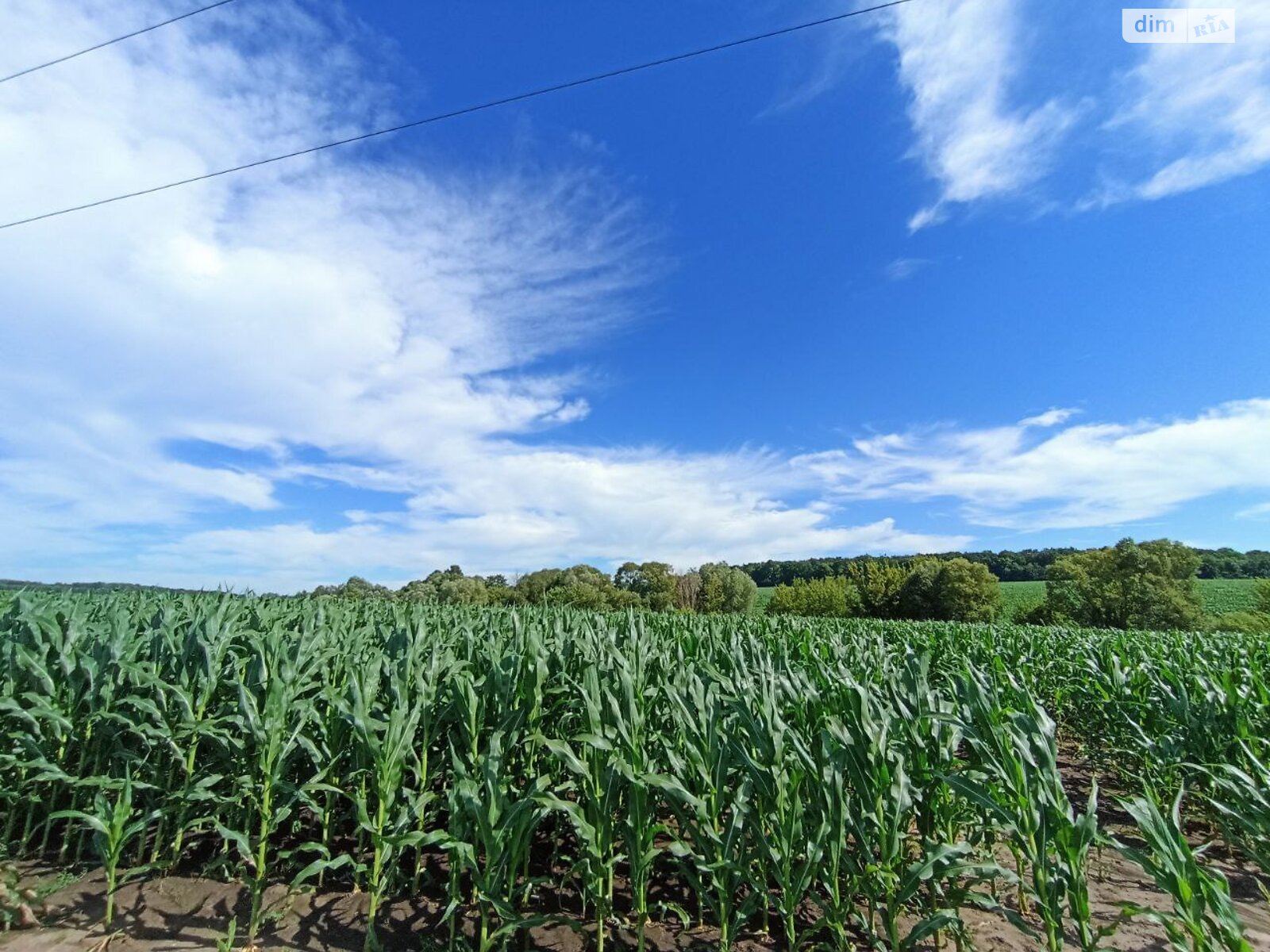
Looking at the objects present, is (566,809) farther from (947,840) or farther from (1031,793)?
(947,840)

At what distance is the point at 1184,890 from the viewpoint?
1.93 meters

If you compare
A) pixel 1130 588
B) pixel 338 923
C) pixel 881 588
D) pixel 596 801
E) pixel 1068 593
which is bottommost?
pixel 338 923

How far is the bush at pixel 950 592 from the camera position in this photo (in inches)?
1743

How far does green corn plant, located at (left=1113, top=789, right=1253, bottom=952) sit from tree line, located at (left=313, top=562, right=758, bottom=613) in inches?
1241

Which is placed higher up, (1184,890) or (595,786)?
(595,786)

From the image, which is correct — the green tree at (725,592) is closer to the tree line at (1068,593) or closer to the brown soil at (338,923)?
the tree line at (1068,593)

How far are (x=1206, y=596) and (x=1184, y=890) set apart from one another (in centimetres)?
8185

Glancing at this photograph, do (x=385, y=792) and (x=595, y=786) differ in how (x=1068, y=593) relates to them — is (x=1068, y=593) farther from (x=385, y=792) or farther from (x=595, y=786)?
(x=385, y=792)

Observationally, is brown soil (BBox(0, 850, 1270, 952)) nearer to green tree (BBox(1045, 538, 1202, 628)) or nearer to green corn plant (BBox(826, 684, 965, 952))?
green corn plant (BBox(826, 684, 965, 952))

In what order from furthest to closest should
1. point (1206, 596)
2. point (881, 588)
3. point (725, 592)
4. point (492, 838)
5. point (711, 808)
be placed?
1. point (1206, 596)
2. point (881, 588)
3. point (725, 592)
4. point (711, 808)
5. point (492, 838)

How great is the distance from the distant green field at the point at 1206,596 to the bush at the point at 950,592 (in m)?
4.65

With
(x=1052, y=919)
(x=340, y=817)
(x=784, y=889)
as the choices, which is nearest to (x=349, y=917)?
(x=340, y=817)

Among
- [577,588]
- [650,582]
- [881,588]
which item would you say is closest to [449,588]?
[577,588]

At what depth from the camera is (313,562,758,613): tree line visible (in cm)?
3662
